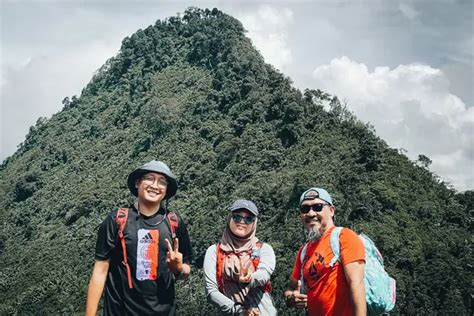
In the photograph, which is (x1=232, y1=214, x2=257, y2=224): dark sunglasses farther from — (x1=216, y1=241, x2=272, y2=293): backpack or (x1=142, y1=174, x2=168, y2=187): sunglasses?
(x1=142, y1=174, x2=168, y2=187): sunglasses

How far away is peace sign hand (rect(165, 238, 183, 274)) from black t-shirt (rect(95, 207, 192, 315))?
0.08 metres

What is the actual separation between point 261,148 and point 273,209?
6.87 meters

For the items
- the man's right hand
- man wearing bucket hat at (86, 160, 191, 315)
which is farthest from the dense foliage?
man wearing bucket hat at (86, 160, 191, 315)

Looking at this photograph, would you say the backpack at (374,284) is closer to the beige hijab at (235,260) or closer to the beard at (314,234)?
the beard at (314,234)

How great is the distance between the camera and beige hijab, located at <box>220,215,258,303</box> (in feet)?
11.6

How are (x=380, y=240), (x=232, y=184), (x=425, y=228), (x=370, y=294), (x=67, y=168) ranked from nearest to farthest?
(x=370, y=294) → (x=380, y=240) → (x=425, y=228) → (x=232, y=184) → (x=67, y=168)

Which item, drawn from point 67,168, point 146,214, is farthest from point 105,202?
point 146,214

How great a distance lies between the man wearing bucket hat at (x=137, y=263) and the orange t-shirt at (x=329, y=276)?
81 centimetres

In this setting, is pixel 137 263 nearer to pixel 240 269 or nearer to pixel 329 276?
pixel 240 269

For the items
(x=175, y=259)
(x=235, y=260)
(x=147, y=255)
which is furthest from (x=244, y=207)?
(x=147, y=255)

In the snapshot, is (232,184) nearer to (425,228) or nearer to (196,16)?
(425,228)

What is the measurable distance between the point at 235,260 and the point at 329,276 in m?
0.60

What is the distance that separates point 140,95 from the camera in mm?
55938

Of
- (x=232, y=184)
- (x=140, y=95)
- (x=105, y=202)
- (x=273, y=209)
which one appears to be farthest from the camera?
(x=140, y=95)
